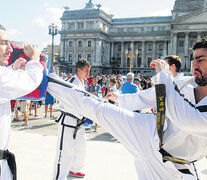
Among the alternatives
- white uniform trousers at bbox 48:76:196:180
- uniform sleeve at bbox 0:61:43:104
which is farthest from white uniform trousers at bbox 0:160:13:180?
white uniform trousers at bbox 48:76:196:180

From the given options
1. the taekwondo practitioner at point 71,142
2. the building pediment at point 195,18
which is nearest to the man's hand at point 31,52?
the taekwondo practitioner at point 71,142

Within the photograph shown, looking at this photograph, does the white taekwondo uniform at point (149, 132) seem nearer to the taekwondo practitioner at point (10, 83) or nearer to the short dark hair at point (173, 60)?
the taekwondo practitioner at point (10, 83)

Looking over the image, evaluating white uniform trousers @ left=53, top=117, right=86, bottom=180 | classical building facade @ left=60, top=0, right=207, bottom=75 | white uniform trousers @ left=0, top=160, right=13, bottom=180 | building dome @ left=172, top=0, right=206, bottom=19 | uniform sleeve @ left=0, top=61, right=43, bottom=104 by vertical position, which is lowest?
white uniform trousers @ left=53, top=117, right=86, bottom=180

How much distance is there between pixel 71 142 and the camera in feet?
10.4

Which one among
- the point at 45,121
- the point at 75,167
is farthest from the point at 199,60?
the point at 45,121

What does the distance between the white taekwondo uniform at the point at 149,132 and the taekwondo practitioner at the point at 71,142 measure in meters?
0.87

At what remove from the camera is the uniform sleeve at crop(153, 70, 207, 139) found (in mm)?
1481

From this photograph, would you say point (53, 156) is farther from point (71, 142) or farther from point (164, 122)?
point (164, 122)

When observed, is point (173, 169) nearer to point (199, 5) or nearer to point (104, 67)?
point (104, 67)

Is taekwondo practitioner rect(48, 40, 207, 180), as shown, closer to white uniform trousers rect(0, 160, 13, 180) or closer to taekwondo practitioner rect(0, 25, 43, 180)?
taekwondo practitioner rect(0, 25, 43, 180)

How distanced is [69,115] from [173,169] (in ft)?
6.01

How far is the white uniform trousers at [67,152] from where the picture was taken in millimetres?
3023

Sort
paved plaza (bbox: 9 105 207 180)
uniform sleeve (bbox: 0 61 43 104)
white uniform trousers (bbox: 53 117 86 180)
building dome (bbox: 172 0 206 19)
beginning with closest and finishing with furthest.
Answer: uniform sleeve (bbox: 0 61 43 104), white uniform trousers (bbox: 53 117 86 180), paved plaza (bbox: 9 105 207 180), building dome (bbox: 172 0 206 19)

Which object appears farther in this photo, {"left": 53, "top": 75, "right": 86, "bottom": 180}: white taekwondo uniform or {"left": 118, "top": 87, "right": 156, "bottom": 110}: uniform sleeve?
{"left": 53, "top": 75, "right": 86, "bottom": 180}: white taekwondo uniform
